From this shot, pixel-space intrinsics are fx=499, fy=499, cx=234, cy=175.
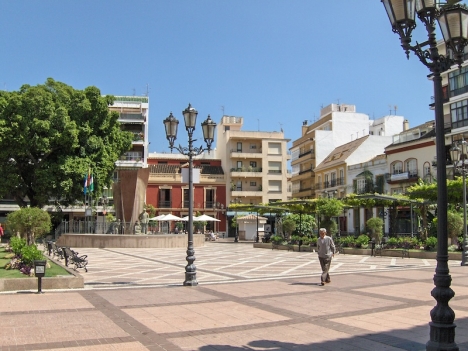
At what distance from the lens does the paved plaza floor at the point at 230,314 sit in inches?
267

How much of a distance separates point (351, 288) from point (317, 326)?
4768 millimetres

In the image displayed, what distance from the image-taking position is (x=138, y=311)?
9109mm

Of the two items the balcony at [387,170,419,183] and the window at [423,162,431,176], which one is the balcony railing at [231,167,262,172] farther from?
the window at [423,162,431,176]

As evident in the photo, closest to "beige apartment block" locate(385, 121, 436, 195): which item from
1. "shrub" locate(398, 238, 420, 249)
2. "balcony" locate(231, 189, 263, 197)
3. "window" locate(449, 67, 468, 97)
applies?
"window" locate(449, 67, 468, 97)

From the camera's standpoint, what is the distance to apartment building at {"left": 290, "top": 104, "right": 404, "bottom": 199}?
6156 cm

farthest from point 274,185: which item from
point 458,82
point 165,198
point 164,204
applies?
point 458,82

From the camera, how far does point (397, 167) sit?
153ft

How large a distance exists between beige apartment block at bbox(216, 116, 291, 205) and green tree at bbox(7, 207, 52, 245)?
44.3 metres

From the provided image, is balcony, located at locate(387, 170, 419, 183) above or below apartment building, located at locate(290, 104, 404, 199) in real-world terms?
below

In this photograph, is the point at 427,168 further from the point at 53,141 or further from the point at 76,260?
the point at 76,260

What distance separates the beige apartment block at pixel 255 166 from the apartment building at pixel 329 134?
3091 millimetres

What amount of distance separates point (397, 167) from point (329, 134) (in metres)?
17.1

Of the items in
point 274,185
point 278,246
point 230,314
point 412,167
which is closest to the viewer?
point 230,314

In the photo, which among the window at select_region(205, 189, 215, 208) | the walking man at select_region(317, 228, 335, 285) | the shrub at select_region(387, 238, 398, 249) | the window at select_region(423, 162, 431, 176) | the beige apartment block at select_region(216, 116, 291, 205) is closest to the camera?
the walking man at select_region(317, 228, 335, 285)
